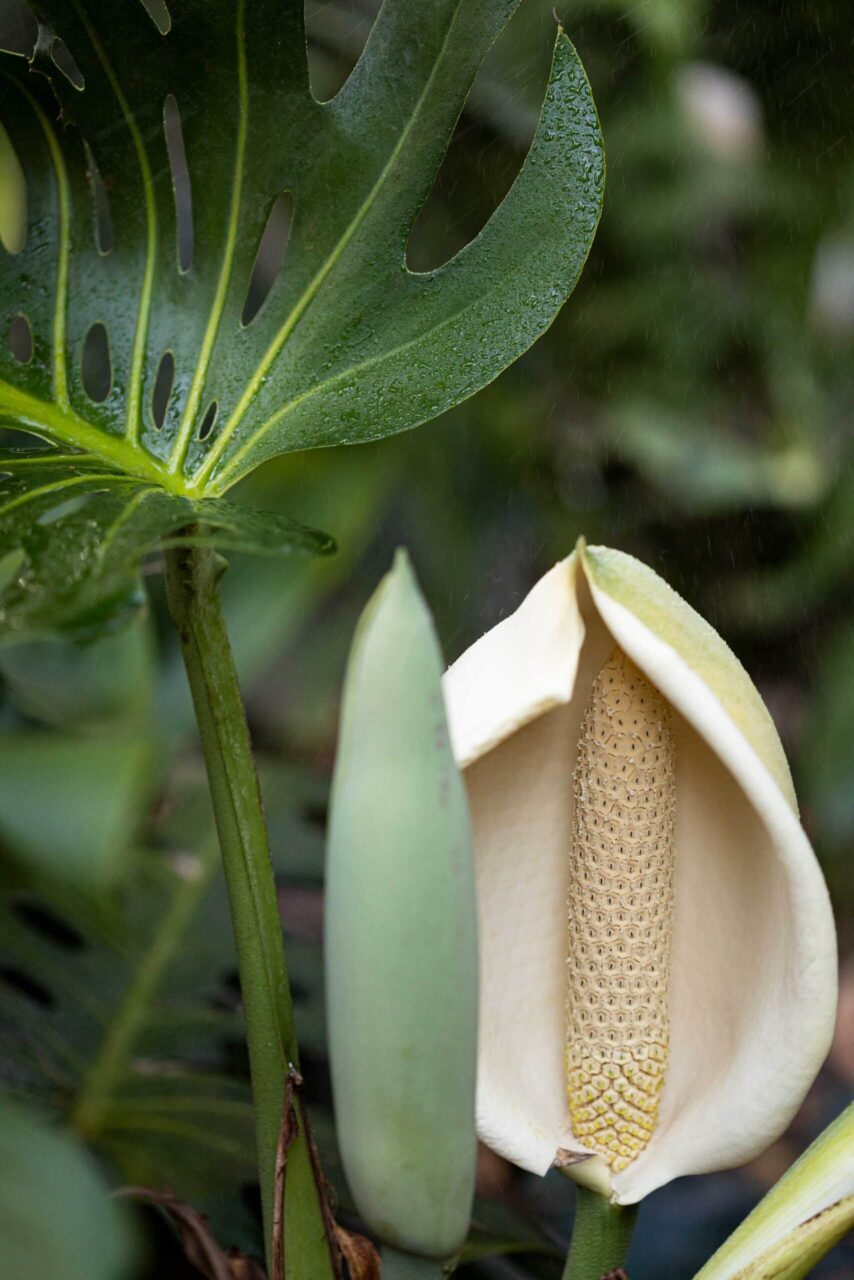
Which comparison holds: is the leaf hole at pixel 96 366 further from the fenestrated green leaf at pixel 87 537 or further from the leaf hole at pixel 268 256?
the fenestrated green leaf at pixel 87 537

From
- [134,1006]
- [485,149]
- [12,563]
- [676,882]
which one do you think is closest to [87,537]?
[12,563]

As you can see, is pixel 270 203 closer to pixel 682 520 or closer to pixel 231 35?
pixel 231 35

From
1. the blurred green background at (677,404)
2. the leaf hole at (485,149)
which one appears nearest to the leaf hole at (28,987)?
the blurred green background at (677,404)

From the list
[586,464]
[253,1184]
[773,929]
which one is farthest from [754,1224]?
[586,464]

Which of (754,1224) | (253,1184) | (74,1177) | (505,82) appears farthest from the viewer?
(505,82)

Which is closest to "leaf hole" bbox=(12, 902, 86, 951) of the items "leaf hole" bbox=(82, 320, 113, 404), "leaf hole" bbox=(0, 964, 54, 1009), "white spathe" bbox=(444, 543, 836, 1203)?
"leaf hole" bbox=(0, 964, 54, 1009)

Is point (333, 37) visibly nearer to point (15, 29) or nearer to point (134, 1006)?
point (15, 29)
